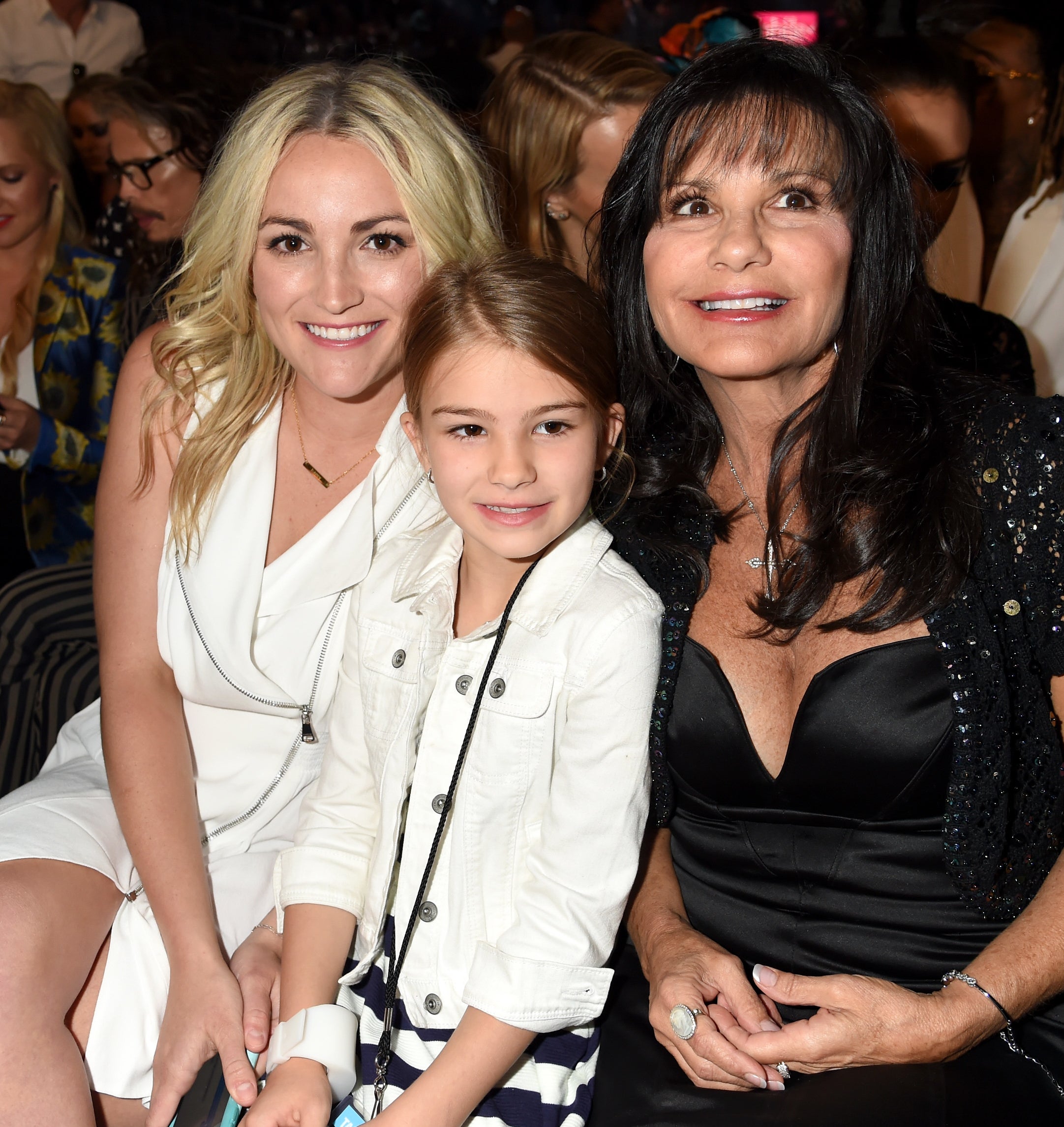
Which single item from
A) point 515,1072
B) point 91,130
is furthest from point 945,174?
point 91,130

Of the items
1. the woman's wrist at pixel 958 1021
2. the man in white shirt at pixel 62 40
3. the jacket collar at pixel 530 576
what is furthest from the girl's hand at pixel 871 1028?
the man in white shirt at pixel 62 40

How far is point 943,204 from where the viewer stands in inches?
105

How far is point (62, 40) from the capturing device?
5285 mm

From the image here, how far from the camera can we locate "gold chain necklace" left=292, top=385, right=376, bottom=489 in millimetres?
1889

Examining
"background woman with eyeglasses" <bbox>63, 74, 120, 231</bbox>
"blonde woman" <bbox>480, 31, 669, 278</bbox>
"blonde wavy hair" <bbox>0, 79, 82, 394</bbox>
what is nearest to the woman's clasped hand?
"blonde woman" <bbox>480, 31, 669, 278</bbox>

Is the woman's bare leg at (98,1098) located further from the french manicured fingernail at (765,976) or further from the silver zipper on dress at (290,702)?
the french manicured fingernail at (765,976)

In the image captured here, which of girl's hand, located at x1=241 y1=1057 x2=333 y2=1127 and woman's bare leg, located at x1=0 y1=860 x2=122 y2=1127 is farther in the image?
woman's bare leg, located at x1=0 y1=860 x2=122 y2=1127

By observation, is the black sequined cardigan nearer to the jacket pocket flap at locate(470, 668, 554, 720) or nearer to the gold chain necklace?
the jacket pocket flap at locate(470, 668, 554, 720)

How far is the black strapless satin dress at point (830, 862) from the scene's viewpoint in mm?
1384

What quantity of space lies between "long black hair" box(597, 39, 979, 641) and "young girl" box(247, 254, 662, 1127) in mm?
171

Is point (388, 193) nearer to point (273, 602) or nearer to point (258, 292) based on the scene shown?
point (258, 292)

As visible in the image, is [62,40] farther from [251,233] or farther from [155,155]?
[251,233]

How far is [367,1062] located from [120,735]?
663mm

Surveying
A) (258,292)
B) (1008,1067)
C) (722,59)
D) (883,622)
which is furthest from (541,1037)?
(722,59)
